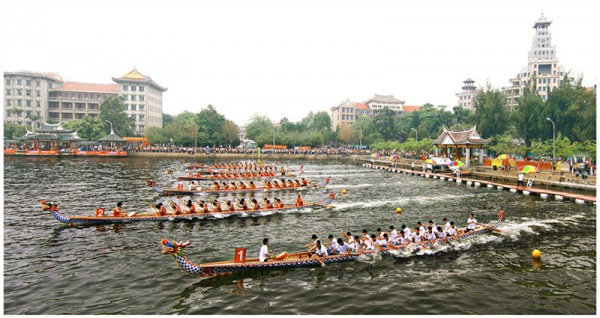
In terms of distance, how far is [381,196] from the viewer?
3030cm

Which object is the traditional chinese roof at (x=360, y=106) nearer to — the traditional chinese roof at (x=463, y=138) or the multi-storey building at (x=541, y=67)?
the multi-storey building at (x=541, y=67)

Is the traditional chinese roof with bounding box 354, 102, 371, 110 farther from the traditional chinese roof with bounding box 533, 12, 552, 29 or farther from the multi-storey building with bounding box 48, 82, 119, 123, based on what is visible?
the multi-storey building with bounding box 48, 82, 119, 123

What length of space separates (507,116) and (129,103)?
93249mm

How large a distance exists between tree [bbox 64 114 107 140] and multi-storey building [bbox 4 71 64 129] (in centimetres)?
2120

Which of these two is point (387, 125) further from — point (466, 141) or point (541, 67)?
point (466, 141)

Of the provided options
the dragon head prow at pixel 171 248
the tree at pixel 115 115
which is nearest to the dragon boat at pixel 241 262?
the dragon head prow at pixel 171 248

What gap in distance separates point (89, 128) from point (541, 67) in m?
121

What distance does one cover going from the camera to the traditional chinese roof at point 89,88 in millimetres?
103650

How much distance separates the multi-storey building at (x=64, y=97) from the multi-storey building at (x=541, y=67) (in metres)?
105

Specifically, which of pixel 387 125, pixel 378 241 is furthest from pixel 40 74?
pixel 378 241

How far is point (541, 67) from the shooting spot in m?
107

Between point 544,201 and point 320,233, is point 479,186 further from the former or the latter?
point 320,233

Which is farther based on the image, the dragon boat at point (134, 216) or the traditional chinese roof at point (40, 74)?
the traditional chinese roof at point (40, 74)

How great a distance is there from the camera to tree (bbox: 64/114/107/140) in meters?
81.6
